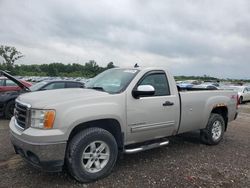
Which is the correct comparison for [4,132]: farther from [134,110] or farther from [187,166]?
[187,166]

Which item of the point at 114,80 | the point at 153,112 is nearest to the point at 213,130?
the point at 153,112

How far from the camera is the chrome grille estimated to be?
383cm

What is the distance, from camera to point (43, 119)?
358cm

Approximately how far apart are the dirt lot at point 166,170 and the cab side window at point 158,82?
137 cm

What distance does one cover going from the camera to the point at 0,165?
4609mm

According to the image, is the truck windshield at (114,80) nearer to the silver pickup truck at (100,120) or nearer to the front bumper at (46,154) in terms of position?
the silver pickup truck at (100,120)

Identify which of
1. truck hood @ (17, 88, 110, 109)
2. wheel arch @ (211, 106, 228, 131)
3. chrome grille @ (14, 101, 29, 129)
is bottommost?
wheel arch @ (211, 106, 228, 131)

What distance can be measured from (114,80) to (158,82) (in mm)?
907

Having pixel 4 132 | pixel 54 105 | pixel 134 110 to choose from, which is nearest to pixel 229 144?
pixel 134 110

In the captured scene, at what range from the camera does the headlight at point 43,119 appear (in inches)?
140

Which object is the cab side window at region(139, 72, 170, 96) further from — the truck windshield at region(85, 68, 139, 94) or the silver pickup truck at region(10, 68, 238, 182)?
the truck windshield at region(85, 68, 139, 94)

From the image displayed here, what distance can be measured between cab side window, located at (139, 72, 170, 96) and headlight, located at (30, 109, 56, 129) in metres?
1.94

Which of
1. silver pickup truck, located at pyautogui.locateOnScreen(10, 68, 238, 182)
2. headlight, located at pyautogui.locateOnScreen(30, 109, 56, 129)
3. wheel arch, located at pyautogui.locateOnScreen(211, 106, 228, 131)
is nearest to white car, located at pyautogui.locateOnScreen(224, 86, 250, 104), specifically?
wheel arch, located at pyautogui.locateOnScreen(211, 106, 228, 131)

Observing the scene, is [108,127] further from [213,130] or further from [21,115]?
[213,130]
